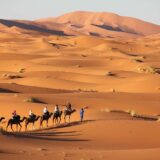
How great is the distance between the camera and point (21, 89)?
35.8 meters

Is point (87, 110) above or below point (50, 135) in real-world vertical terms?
below

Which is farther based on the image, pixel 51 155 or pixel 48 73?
pixel 48 73

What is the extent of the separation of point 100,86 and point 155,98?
25.1 feet

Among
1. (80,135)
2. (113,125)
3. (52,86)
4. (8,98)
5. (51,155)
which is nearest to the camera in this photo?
(51,155)

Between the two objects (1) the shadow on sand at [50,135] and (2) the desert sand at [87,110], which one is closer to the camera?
(2) the desert sand at [87,110]

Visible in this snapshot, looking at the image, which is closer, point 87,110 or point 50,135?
point 50,135

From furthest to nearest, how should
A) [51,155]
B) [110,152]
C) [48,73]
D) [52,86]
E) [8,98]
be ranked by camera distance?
[48,73]
[52,86]
[8,98]
[110,152]
[51,155]

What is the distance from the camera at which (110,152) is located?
15047 millimetres

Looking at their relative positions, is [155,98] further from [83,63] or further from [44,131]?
[83,63]

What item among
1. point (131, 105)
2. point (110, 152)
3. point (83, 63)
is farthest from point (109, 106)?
point (83, 63)

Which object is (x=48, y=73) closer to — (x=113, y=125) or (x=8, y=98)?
(x=8, y=98)

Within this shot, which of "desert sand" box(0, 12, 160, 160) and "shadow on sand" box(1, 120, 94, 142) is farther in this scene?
"shadow on sand" box(1, 120, 94, 142)

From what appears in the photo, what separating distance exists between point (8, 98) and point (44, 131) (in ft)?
30.3

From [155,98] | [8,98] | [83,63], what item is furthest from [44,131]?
[83,63]
